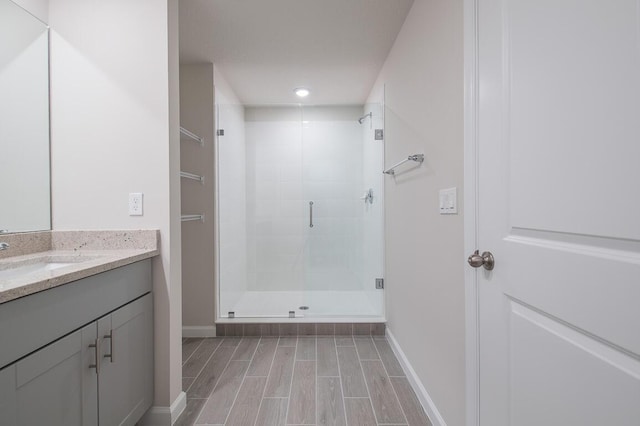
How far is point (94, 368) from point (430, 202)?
5.48 feet

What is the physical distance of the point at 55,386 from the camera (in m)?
0.98

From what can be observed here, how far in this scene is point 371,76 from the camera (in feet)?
9.12

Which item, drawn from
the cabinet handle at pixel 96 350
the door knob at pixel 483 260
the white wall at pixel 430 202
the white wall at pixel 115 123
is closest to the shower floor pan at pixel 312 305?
the white wall at pixel 430 202

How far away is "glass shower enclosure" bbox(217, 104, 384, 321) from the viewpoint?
9.71ft

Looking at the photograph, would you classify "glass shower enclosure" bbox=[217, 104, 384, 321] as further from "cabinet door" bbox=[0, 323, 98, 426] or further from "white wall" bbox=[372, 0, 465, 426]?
"cabinet door" bbox=[0, 323, 98, 426]

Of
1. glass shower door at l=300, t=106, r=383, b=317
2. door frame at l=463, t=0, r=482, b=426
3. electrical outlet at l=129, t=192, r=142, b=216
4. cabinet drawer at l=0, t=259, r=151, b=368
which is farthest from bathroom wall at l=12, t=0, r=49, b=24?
door frame at l=463, t=0, r=482, b=426

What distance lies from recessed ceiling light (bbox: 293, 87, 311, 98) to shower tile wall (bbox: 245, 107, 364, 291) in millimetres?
261

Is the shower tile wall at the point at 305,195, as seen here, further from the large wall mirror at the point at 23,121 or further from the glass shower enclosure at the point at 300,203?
the large wall mirror at the point at 23,121

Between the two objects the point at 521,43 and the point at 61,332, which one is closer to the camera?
the point at 521,43

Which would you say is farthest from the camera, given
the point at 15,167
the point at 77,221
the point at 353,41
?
the point at 353,41

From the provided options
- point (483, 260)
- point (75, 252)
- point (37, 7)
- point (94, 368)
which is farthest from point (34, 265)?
point (483, 260)

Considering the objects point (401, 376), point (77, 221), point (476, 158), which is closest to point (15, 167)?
point (77, 221)

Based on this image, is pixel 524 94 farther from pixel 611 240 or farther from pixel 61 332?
pixel 61 332

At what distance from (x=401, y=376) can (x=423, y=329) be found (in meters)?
0.50
